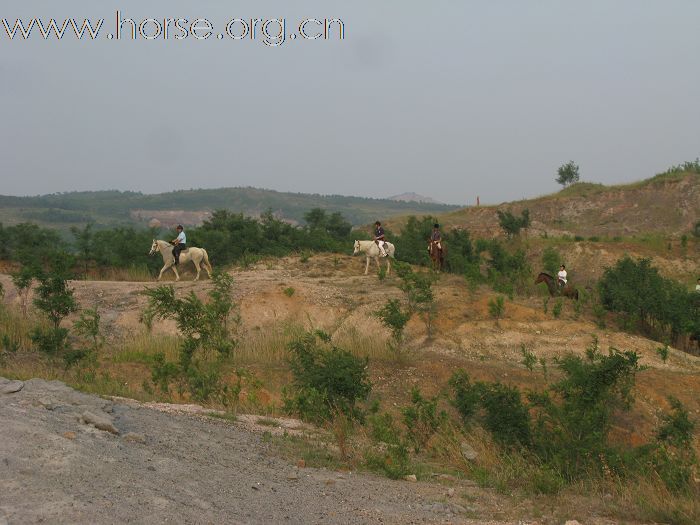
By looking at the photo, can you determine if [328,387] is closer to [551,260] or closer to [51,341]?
[51,341]

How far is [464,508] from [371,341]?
8.18 m

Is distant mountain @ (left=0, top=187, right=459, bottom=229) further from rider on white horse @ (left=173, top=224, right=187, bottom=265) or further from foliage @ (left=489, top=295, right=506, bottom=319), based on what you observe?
foliage @ (left=489, top=295, right=506, bottom=319)

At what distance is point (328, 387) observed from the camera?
798 centimetres

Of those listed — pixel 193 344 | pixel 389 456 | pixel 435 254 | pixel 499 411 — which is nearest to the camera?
pixel 389 456

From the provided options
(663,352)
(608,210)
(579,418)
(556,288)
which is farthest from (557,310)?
(608,210)

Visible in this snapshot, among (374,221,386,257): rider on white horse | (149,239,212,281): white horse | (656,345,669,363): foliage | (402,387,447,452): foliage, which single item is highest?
(374,221,386,257): rider on white horse

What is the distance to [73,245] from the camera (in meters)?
22.7

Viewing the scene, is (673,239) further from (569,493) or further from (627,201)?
(569,493)

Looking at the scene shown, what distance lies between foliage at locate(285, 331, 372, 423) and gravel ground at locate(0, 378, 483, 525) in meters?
1.46

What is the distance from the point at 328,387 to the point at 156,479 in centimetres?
377

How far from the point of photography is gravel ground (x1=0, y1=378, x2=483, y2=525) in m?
3.72

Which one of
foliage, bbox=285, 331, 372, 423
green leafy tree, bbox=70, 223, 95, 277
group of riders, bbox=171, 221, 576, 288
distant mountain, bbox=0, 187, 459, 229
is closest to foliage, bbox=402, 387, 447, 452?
foliage, bbox=285, 331, 372, 423

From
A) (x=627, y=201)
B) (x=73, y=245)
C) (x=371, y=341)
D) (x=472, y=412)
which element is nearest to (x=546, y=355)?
(x=371, y=341)

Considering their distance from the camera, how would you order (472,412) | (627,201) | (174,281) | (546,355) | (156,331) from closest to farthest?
(472,412) → (546,355) → (156,331) → (174,281) → (627,201)
